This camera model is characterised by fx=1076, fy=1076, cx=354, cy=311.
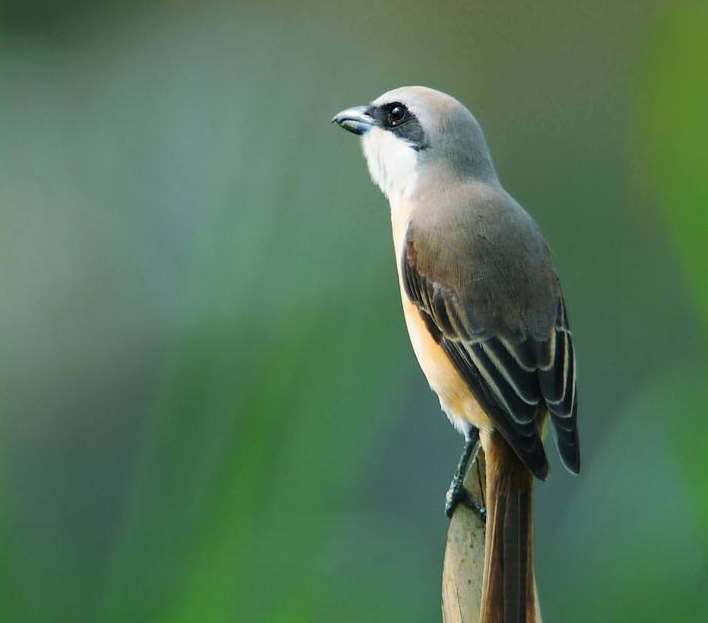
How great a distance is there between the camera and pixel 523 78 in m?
2.78

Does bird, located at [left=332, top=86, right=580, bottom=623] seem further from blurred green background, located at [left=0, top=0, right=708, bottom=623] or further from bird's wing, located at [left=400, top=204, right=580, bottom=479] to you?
blurred green background, located at [left=0, top=0, right=708, bottom=623]

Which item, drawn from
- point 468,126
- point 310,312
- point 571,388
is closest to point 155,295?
point 310,312

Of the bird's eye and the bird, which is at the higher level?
the bird's eye

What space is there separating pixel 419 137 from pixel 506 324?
1.40 feet

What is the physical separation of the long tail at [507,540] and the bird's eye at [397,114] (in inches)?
22.4

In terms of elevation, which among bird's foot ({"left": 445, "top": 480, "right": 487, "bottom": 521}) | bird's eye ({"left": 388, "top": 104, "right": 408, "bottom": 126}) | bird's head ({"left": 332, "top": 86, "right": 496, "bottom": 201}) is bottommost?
bird's foot ({"left": 445, "top": 480, "right": 487, "bottom": 521})

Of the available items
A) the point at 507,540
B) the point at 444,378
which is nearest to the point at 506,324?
the point at 444,378

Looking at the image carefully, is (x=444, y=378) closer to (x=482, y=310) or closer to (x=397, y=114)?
(x=482, y=310)

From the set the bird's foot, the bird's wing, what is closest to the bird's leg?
the bird's foot

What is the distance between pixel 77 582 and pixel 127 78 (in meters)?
1.63

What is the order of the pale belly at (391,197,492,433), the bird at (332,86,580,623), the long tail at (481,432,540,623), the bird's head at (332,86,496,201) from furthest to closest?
the bird's head at (332,86,496,201), the pale belly at (391,197,492,433), the bird at (332,86,580,623), the long tail at (481,432,540,623)

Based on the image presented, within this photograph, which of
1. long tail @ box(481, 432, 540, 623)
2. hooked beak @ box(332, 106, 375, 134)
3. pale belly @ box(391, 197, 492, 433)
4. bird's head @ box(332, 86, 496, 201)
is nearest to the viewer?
long tail @ box(481, 432, 540, 623)

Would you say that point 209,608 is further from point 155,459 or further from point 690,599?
point 690,599

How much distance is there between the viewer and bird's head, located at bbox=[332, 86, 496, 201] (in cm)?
168
